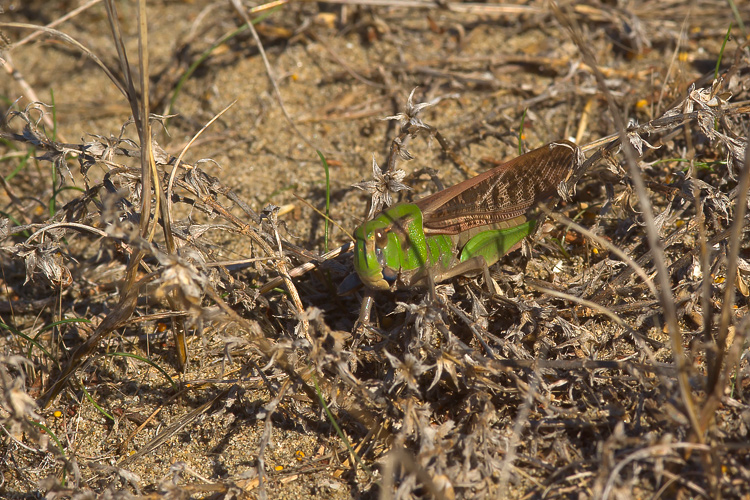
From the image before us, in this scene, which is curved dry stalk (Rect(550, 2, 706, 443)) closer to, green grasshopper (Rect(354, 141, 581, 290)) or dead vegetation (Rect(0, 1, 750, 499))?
dead vegetation (Rect(0, 1, 750, 499))

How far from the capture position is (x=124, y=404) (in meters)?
2.17

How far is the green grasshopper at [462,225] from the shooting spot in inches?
79.7

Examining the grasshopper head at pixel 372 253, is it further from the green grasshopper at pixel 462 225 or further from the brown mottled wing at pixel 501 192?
the brown mottled wing at pixel 501 192

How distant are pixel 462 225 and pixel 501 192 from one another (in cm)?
21

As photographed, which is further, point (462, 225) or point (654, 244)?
point (462, 225)

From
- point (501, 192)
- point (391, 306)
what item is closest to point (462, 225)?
A: point (501, 192)

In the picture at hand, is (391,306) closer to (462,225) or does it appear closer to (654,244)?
(462,225)

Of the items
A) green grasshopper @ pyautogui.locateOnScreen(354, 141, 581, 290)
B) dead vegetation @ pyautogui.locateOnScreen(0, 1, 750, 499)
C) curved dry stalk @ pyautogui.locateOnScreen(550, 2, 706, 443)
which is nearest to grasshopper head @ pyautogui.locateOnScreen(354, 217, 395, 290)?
green grasshopper @ pyautogui.locateOnScreen(354, 141, 581, 290)

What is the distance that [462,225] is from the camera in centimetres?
229

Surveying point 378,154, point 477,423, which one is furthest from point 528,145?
point 477,423

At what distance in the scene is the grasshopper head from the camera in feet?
6.43

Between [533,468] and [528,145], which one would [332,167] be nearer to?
[528,145]

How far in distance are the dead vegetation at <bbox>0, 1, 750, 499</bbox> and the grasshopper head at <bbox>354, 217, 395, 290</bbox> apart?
0.16 metres

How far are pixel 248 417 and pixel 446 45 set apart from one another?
8.21 ft
